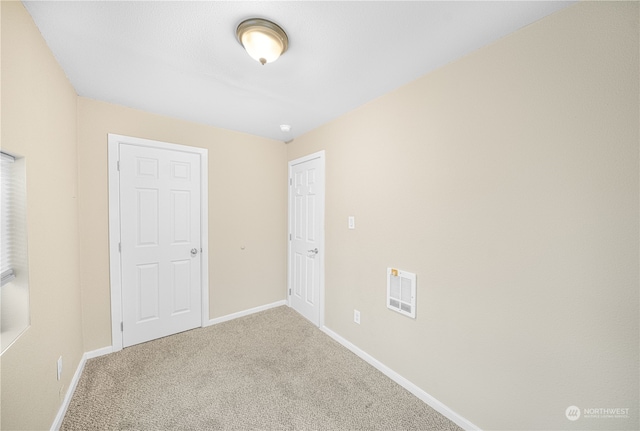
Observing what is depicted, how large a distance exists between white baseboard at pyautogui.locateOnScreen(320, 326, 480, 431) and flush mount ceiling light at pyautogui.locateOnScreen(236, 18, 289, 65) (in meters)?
2.52

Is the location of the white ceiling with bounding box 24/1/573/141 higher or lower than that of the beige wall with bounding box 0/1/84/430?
higher

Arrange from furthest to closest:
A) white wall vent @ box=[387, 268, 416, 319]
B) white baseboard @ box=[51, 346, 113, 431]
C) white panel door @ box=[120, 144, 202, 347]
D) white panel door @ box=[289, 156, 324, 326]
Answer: white panel door @ box=[289, 156, 324, 326], white panel door @ box=[120, 144, 202, 347], white wall vent @ box=[387, 268, 416, 319], white baseboard @ box=[51, 346, 113, 431]

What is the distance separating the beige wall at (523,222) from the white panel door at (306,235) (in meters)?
0.91

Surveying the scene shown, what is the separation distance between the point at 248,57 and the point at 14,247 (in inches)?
66.2

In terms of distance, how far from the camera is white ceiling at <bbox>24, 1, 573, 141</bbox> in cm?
120

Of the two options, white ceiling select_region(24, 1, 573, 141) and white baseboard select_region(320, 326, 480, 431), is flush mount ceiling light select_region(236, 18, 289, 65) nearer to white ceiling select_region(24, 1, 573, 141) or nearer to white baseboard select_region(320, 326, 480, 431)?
white ceiling select_region(24, 1, 573, 141)

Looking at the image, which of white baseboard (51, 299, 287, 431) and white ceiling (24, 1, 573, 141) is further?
white baseboard (51, 299, 287, 431)

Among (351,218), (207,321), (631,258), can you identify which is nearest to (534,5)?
(631,258)

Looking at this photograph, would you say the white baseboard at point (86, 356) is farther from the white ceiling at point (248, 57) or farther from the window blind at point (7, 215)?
the white ceiling at point (248, 57)

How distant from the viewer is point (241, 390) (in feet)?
6.08

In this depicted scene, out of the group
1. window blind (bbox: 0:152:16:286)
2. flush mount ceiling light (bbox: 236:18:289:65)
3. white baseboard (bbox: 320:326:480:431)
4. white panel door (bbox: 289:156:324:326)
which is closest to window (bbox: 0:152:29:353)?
window blind (bbox: 0:152:16:286)

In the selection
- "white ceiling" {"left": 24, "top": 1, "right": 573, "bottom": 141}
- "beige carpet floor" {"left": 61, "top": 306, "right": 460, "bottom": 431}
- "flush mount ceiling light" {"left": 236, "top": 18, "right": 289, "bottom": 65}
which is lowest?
"beige carpet floor" {"left": 61, "top": 306, "right": 460, "bottom": 431}

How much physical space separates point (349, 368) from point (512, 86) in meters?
2.40

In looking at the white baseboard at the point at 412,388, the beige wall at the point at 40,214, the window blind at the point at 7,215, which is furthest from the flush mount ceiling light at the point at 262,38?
the white baseboard at the point at 412,388
